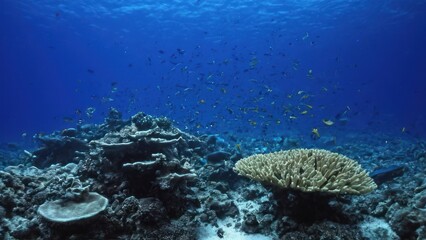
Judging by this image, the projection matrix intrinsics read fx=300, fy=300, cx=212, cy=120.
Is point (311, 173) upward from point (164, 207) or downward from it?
upward

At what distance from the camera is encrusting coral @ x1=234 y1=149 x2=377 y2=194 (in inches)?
216

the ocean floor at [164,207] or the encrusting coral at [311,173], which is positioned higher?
the encrusting coral at [311,173]

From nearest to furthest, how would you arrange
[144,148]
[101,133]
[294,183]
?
1. [294,183]
2. [144,148]
3. [101,133]

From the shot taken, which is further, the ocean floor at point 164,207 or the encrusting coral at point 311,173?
the encrusting coral at point 311,173

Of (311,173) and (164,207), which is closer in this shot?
(311,173)

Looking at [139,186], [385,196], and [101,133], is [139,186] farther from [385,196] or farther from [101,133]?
[101,133]

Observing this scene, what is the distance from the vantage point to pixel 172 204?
6.18m

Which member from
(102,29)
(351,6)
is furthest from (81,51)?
(351,6)

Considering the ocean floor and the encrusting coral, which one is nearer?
the ocean floor

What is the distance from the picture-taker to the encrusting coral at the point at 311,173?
18.0 feet

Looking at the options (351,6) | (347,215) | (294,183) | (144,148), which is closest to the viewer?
(294,183)

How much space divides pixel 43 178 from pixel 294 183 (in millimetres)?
6239

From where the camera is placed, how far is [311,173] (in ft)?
18.6

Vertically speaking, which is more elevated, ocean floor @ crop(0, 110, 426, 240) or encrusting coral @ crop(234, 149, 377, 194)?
encrusting coral @ crop(234, 149, 377, 194)
